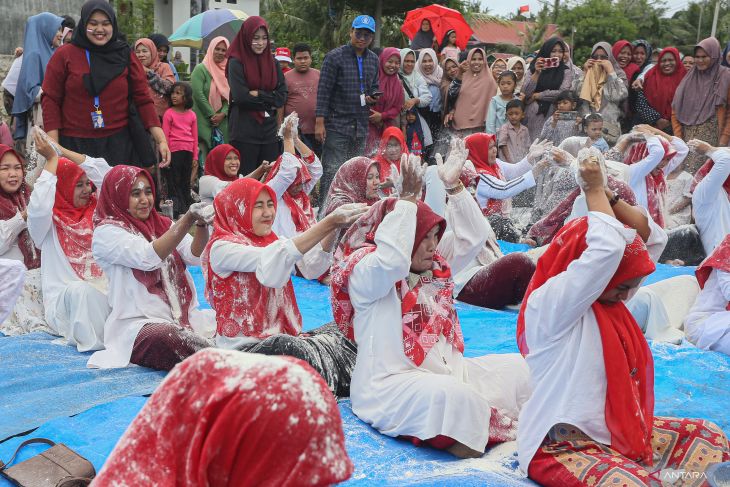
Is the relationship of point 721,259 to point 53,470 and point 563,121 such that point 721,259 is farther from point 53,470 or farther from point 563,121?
point 563,121

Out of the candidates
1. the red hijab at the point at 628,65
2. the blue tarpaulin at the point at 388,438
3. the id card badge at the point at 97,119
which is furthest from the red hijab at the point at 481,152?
the id card badge at the point at 97,119

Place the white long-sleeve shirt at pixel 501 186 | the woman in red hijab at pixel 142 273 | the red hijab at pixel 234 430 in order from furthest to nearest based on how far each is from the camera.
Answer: the white long-sleeve shirt at pixel 501 186, the woman in red hijab at pixel 142 273, the red hijab at pixel 234 430

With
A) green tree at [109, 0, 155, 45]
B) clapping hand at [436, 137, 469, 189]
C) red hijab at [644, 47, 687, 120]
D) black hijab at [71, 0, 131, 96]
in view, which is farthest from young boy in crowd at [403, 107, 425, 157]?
green tree at [109, 0, 155, 45]

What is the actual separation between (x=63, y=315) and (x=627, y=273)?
3.23 meters

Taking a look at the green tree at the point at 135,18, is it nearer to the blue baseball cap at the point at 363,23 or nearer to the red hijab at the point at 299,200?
the blue baseball cap at the point at 363,23

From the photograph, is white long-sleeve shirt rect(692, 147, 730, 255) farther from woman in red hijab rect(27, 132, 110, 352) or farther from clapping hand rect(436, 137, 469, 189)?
woman in red hijab rect(27, 132, 110, 352)

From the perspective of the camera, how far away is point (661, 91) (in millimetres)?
9328

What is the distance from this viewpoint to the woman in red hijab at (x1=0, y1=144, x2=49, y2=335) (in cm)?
504

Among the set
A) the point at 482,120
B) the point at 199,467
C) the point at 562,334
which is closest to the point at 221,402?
the point at 199,467

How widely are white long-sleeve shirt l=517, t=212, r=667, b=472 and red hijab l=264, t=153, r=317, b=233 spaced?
4.06 meters

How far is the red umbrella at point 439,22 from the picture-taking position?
441 inches

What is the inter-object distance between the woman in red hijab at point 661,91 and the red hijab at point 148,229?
645cm

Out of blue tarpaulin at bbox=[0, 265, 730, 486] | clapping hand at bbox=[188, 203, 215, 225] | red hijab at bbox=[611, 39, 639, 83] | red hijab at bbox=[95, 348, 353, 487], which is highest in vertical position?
red hijab at bbox=[611, 39, 639, 83]

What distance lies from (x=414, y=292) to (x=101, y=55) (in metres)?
3.13
